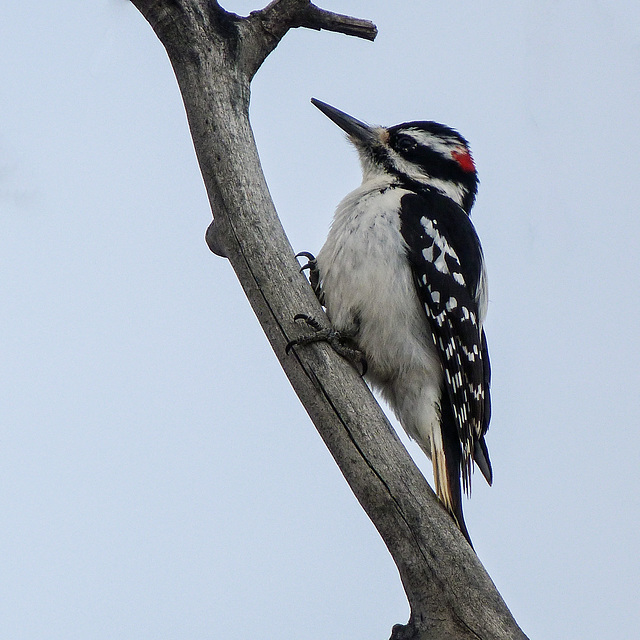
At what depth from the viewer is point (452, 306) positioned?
9.50 feet

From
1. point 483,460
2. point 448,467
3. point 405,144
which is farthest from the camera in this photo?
point 405,144

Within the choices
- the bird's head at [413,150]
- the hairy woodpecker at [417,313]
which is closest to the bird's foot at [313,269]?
the hairy woodpecker at [417,313]

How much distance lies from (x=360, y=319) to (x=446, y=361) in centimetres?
33

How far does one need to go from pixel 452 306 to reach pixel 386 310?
9.4 inches

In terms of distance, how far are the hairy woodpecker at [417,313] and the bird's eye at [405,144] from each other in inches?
14.3

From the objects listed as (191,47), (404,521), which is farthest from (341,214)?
(404,521)

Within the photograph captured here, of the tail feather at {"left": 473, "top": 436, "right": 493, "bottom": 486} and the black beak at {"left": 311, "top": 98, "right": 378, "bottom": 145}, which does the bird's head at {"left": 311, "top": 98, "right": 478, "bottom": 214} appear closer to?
the black beak at {"left": 311, "top": 98, "right": 378, "bottom": 145}

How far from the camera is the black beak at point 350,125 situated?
3.41 meters

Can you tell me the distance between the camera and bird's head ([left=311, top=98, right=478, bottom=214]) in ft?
11.1

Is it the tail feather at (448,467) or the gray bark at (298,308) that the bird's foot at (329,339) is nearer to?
the gray bark at (298,308)

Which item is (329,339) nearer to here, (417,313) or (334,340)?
(334,340)

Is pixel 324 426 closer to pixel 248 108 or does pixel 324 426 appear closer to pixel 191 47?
pixel 248 108

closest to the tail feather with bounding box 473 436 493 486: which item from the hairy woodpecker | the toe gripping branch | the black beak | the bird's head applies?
the hairy woodpecker

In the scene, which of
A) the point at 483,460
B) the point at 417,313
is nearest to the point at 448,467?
the point at 483,460
